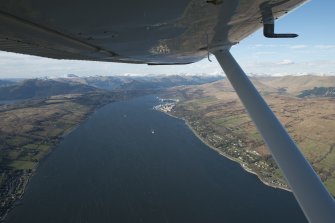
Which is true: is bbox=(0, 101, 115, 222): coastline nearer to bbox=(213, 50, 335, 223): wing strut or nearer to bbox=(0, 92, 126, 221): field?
bbox=(0, 92, 126, 221): field

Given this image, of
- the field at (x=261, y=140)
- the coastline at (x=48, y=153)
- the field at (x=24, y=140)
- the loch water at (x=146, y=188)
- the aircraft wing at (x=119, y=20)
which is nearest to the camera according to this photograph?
the aircraft wing at (x=119, y=20)

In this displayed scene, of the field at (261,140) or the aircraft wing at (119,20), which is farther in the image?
the field at (261,140)

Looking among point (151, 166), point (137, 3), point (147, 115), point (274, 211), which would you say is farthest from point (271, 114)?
point (147, 115)

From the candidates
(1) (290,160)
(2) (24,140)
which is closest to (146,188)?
(1) (290,160)

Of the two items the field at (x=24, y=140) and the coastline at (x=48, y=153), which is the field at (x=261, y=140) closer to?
the coastline at (x=48, y=153)

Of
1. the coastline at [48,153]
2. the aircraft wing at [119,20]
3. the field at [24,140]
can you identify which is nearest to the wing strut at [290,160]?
the aircraft wing at [119,20]

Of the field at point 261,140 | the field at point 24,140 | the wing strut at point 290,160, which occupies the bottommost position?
the field at point 24,140

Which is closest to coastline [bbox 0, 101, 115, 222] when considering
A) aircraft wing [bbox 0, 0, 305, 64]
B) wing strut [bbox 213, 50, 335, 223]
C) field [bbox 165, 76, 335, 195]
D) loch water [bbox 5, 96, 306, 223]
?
loch water [bbox 5, 96, 306, 223]

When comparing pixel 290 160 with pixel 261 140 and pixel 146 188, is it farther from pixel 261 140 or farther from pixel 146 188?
pixel 261 140
